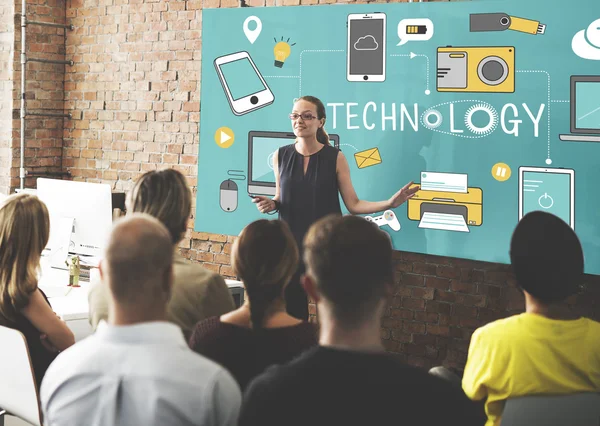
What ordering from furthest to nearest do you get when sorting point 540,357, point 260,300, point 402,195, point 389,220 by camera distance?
point 389,220 → point 402,195 → point 260,300 → point 540,357

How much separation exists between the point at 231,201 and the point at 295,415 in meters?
Answer: 3.56

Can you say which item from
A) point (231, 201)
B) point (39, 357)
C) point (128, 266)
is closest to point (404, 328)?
point (231, 201)

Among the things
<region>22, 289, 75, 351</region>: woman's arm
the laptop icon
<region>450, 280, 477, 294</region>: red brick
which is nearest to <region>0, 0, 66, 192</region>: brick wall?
<region>450, 280, 477, 294</region>: red brick

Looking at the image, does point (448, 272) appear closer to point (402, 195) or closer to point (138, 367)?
point (402, 195)

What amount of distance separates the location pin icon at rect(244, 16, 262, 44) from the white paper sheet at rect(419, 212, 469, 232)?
1.56 metres

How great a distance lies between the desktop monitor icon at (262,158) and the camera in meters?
4.62

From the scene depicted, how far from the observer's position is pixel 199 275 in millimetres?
2293

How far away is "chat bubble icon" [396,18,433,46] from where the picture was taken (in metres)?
4.07

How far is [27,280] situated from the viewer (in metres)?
2.58

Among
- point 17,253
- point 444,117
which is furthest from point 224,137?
point 17,253

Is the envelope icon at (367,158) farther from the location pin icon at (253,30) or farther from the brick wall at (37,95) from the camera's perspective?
the brick wall at (37,95)

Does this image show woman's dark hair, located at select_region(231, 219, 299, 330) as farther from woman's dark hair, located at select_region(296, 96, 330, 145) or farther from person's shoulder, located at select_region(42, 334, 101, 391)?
woman's dark hair, located at select_region(296, 96, 330, 145)

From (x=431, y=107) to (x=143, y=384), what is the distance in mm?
2924

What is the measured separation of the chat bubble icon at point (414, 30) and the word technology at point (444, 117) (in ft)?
1.18
